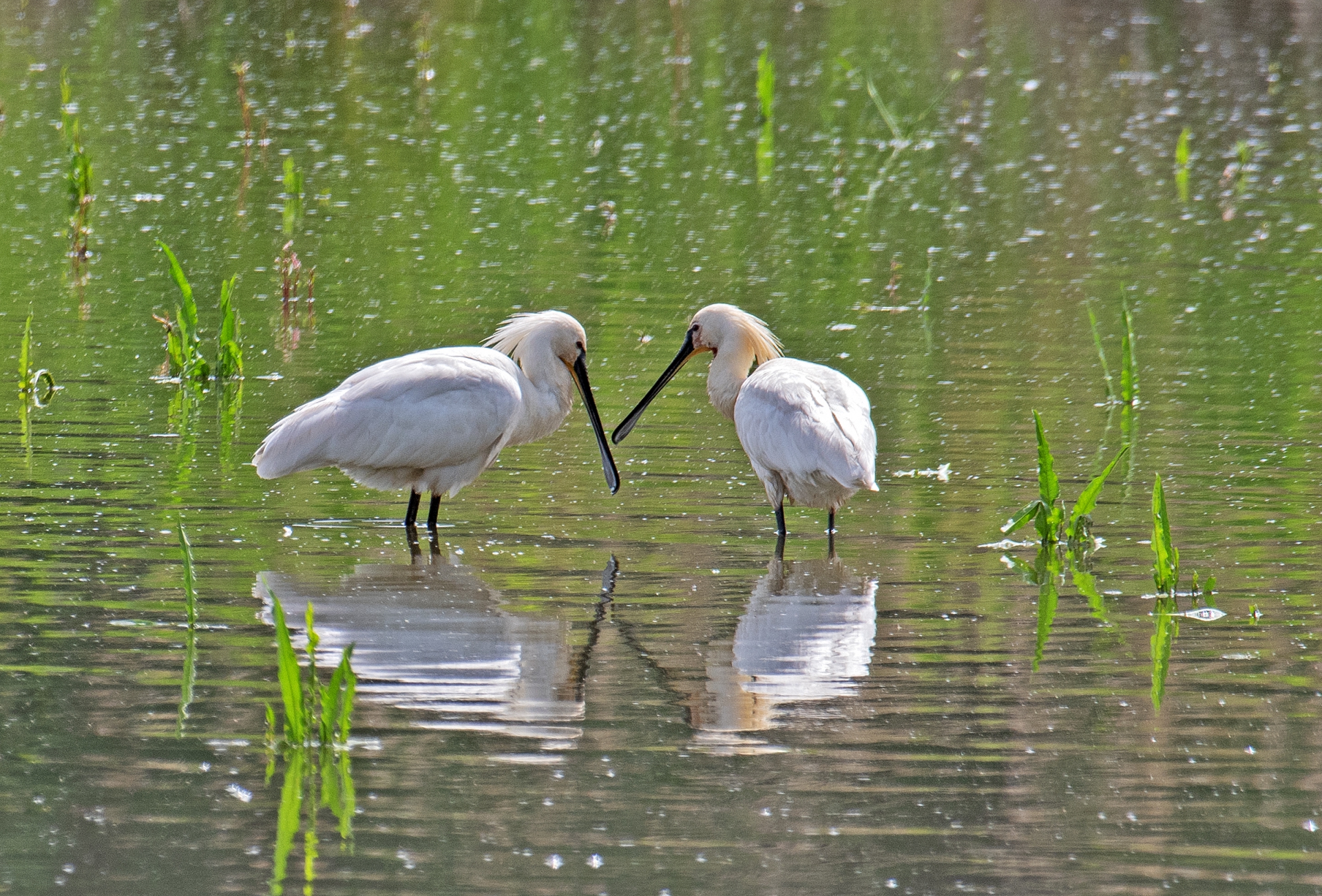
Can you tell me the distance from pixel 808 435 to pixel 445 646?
236 centimetres

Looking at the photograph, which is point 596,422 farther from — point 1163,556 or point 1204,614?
point 1204,614

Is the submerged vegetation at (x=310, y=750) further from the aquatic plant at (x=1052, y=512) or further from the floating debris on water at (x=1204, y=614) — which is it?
the aquatic plant at (x=1052, y=512)

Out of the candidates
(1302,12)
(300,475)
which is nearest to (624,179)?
(300,475)

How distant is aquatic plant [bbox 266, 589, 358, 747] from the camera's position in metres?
5.77

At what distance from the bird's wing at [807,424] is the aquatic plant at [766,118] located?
1258cm

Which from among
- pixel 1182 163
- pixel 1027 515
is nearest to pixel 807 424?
pixel 1027 515

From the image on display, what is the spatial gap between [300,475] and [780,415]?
2962 millimetres

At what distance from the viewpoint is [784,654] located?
24.0 ft

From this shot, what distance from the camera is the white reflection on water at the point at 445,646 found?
6.54 m

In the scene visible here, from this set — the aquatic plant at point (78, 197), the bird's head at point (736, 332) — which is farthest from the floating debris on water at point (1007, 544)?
the aquatic plant at point (78, 197)

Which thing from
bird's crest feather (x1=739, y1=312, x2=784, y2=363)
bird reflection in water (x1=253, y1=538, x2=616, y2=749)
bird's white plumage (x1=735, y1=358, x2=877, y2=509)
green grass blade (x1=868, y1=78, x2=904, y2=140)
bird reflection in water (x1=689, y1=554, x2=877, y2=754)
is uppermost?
green grass blade (x1=868, y1=78, x2=904, y2=140)

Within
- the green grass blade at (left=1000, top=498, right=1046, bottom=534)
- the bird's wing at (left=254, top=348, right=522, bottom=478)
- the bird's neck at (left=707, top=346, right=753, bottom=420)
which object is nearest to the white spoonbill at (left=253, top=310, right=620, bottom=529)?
the bird's wing at (left=254, top=348, right=522, bottom=478)

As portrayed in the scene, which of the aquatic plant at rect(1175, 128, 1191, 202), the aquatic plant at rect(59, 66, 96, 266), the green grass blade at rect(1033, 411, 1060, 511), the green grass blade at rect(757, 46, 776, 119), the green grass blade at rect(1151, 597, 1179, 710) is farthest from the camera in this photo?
the green grass blade at rect(757, 46, 776, 119)

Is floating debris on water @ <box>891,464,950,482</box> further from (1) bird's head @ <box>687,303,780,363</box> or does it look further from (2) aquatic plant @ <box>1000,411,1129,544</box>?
(2) aquatic plant @ <box>1000,411,1129,544</box>
